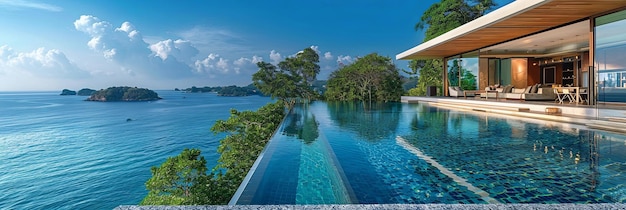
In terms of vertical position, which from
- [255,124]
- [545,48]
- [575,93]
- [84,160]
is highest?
[545,48]

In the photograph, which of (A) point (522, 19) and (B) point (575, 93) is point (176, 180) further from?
(B) point (575, 93)

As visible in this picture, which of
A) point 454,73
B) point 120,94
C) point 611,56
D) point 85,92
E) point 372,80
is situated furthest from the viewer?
point 85,92

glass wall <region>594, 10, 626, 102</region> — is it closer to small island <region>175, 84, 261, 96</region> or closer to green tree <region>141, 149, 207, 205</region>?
green tree <region>141, 149, 207, 205</region>

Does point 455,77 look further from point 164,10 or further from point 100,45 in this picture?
point 100,45

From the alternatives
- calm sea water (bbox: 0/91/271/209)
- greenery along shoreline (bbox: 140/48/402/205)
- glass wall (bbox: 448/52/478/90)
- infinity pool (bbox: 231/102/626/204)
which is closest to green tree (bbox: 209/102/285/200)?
greenery along shoreline (bbox: 140/48/402/205)

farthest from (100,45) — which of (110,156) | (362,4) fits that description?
(362,4)

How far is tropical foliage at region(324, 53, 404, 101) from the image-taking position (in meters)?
25.3

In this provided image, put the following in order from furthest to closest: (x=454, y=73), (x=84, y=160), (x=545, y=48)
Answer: (x=84, y=160)
(x=454, y=73)
(x=545, y=48)

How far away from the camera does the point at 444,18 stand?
2386cm

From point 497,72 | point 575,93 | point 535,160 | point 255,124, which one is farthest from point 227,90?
point 535,160

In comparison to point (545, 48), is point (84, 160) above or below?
below

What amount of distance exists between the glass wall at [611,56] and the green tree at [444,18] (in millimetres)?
15255

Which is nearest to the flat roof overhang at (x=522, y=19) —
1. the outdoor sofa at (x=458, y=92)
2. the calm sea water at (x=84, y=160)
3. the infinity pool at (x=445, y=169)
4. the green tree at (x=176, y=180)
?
the infinity pool at (x=445, y=169)

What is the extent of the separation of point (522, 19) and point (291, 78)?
18.6 metres
